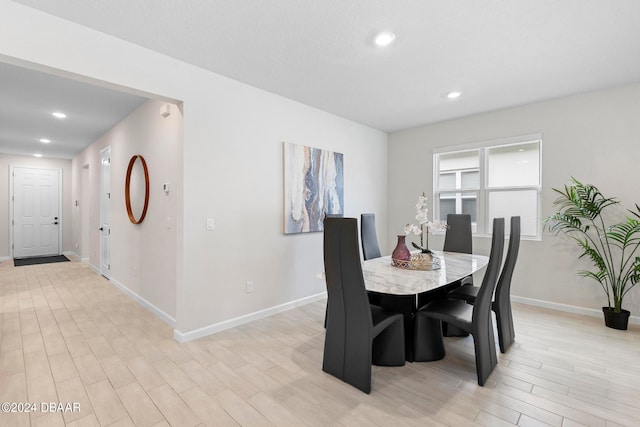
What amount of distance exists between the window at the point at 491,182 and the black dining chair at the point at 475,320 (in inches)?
86.2

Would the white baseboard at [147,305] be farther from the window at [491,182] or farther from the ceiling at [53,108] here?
the window at [491,182]

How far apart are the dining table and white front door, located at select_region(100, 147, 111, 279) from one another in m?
4.52

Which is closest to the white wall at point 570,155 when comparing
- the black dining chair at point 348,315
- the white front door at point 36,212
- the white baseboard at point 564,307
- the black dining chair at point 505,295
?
the white baseboard at point 564,307

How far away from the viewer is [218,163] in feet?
9.83

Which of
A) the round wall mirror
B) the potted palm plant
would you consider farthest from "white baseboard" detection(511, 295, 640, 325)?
the round wall mirror

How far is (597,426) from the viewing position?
5.54ft

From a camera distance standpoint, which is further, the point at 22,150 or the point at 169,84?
the point at 22,150

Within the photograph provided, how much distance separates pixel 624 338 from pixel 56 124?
7.67 meters

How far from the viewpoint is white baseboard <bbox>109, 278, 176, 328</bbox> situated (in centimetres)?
315

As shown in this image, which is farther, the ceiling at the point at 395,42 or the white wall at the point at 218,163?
the white wall at the point at 218,163

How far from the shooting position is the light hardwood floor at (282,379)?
1.77 metres

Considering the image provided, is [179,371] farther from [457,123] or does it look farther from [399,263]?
[457,123]

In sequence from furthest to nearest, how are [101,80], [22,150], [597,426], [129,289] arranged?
1. [22,150]
2. [129,289]
3. [101,80]
4. [597,426]

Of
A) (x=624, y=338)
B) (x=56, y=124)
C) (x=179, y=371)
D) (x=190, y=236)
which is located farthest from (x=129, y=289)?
(x=624, y=338)
